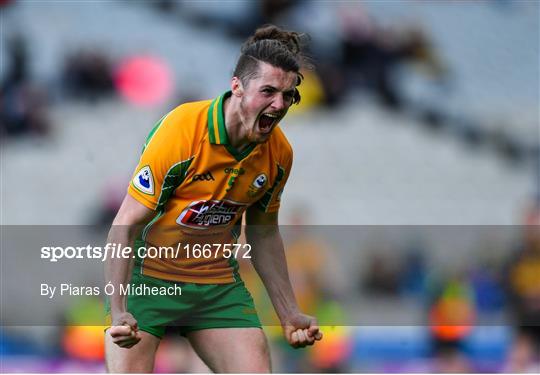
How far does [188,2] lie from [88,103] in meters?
1.66

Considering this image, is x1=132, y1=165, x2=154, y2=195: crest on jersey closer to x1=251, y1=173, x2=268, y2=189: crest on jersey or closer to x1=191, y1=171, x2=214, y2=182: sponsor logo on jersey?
x1=191, y1=171, x2=214, y2=182: sponsor logo on jersey

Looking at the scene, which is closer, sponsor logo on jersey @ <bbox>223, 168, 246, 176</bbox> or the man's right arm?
the man's right arm

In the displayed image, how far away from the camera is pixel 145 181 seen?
3.34 metres

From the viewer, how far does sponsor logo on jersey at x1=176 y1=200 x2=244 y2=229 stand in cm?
349

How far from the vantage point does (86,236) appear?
8.05 m

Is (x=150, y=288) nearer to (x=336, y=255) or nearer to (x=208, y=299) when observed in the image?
(x=208, y=299)

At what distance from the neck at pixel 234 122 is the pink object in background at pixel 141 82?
5611 millimetres

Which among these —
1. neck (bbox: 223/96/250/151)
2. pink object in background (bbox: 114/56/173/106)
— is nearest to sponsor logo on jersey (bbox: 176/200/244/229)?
neck (bbox: 223/96/250/151)

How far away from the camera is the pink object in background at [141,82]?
9.05 m

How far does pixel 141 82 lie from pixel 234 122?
5.81m

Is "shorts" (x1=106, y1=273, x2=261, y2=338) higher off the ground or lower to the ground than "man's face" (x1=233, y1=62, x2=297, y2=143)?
lower

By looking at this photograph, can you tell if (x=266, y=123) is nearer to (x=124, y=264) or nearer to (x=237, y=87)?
(x=237, y=87)

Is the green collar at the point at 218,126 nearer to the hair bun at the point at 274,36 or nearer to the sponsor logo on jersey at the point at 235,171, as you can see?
the sponsor logo on jersey at the point at 235,171

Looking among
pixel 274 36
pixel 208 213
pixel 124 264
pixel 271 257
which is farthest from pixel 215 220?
pixel 274 36
